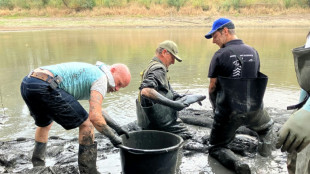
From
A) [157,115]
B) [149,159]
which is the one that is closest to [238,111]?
[157,115]

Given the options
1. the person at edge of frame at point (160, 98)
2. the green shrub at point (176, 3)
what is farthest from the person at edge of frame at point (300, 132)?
the green shrub at point (176, 3)

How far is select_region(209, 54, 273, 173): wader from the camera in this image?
352 cm

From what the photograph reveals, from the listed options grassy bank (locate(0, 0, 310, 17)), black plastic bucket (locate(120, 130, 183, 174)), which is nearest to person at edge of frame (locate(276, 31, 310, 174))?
black plastic bucket (locate(120, 130, 183, 174))

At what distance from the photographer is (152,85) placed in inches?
151

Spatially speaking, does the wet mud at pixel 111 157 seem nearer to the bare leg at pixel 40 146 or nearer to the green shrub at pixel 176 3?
the bare leg at pixel 40 146

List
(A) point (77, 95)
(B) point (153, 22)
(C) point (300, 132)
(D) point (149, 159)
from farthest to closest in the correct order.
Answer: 1. (B) point (153, 22)
2. (A) point (77, 95)
3. (D) point (149, 159)
4. (C) point (300, 132)

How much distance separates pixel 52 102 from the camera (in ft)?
10.3

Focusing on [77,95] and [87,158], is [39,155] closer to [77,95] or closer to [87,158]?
[87,158]

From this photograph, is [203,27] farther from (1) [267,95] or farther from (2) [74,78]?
(2) [74,78]

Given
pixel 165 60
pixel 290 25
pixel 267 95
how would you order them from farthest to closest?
pixel 290 25 → pixel 267 95 → pixel 165 60

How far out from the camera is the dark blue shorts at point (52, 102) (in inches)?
122

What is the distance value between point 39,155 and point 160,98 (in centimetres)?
171

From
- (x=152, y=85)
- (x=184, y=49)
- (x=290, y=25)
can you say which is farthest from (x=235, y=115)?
(x=290, y=25)

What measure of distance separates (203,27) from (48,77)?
27.4 m
